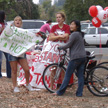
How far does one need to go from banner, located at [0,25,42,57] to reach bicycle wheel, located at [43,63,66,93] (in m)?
0.64

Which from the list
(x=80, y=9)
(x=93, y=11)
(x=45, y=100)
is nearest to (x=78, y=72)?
(x=45, y=100)

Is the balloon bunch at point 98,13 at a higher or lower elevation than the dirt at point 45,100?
higher

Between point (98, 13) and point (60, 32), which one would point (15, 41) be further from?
point (98, 13)

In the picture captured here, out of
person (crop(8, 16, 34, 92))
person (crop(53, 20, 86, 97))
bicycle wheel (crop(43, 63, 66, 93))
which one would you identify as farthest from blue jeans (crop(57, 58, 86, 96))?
person (crop(8, 16, 34, 92))

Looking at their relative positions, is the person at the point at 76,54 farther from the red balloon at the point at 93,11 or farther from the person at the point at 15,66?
the red balloon at the point at 93,11

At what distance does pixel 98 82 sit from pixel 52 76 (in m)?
1.00

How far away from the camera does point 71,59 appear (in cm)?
627

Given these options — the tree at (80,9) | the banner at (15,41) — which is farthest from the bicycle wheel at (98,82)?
the tree at (80,9)

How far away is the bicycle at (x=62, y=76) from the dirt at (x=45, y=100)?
0.16 m

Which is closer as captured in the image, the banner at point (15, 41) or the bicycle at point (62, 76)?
the bicycle at point (62, 76)

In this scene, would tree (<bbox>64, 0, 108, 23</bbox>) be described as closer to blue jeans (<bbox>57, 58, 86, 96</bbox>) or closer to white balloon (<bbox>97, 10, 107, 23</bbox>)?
white balloon (<bbox>97, 10, 107, 23</bbox>)

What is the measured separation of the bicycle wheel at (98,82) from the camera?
21.2ft

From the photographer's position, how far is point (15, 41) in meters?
6.75

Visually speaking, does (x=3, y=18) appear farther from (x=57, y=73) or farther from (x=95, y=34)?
(x=95, y=34)
